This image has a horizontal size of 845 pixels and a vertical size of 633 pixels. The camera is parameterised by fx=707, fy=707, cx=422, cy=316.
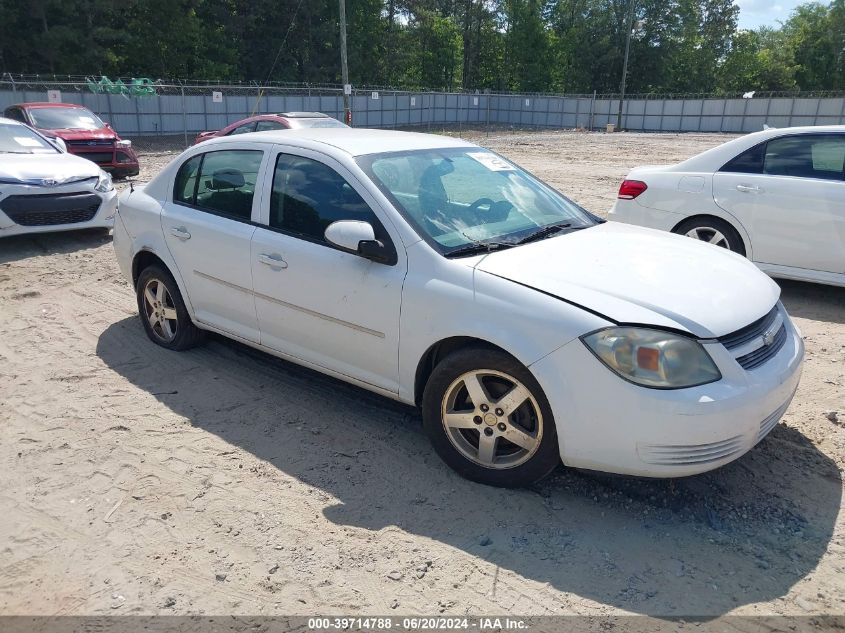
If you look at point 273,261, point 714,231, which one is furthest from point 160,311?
point 714,231

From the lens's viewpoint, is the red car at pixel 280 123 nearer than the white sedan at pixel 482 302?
No

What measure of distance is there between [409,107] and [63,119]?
28.0m

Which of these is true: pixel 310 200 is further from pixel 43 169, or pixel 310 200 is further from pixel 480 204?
pixel 43 169

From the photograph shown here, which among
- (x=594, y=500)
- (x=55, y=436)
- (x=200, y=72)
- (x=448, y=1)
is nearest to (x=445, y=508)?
(x=594, y=500)

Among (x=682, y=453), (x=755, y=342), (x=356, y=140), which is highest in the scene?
(x=356, y=140)

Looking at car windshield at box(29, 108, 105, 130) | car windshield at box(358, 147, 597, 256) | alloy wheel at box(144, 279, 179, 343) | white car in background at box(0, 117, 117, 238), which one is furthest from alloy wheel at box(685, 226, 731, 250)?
car windshield at box(29, 108, 105, 130)

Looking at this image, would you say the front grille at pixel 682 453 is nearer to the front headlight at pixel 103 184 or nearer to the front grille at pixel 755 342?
the front grille at pixel 755 342

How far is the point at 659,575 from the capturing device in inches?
114

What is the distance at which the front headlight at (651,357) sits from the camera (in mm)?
3033

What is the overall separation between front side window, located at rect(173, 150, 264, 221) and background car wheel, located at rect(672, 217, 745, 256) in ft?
14.7

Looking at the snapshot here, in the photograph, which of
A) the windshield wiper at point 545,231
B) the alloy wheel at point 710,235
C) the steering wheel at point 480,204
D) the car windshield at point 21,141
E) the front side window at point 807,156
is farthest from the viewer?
the car windshield at point 21,141

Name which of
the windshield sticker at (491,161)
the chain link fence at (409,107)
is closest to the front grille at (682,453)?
the windshield sticker at (491,161)

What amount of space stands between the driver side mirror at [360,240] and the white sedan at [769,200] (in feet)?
14.5

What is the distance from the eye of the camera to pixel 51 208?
339 inches
